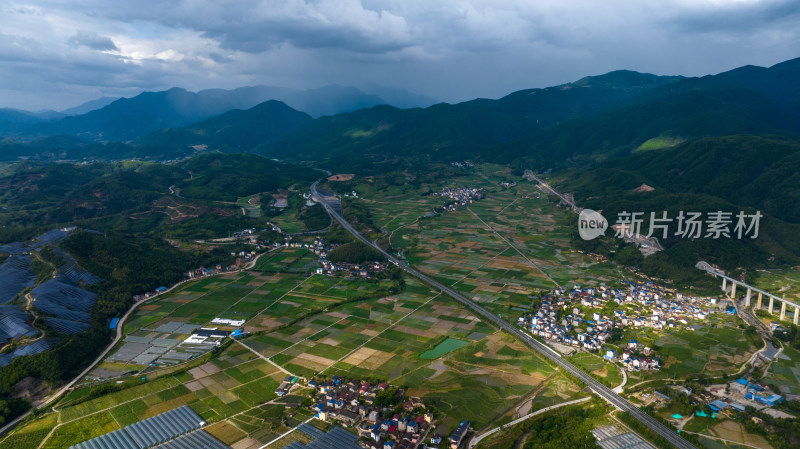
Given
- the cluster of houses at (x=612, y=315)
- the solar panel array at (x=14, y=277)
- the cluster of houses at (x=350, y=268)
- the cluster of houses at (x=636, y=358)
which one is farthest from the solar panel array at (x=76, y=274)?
the cluster of houses at (x=636, y=358)

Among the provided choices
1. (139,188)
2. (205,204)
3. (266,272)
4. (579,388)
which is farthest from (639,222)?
(139,188)

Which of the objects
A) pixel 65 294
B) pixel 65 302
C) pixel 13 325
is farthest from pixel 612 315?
pixel 65 294

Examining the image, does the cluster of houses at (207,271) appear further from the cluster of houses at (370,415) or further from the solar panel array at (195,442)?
the solar panel array at (195,442)

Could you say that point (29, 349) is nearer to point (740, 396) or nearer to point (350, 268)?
point (350, 268)

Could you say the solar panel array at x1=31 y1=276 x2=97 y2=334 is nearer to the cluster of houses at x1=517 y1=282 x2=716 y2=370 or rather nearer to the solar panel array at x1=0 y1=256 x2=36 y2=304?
the solar panel array at x1=0 y1=256 x2=36 y2=304

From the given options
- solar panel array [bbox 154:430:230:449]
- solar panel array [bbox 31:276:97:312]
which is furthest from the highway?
solar panel array [bbox 31:276:97:312]

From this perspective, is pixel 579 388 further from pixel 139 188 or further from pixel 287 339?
pixel 139 188
